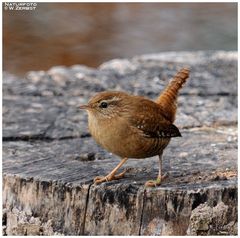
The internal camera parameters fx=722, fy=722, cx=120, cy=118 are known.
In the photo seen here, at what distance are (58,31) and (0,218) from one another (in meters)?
4.93

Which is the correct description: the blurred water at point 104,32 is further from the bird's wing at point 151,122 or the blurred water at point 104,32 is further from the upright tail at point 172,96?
the bird's wing at point 151,122

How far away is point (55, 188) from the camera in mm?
3613

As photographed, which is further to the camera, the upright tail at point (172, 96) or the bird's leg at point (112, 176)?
the upright tail at point (172, 96)

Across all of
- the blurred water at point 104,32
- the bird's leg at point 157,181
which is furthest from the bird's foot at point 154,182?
the blurred water at point 104,32

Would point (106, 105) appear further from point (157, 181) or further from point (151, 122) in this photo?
point (157, 181)

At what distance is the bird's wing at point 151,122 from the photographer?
3.74 metres

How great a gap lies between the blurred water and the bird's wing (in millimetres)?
4079

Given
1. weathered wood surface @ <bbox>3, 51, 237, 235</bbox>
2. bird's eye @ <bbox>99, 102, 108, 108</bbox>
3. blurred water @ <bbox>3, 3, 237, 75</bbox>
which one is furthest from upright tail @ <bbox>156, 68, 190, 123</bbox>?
blurred water @ <bbox>3, 3, 237, 75</bbox>

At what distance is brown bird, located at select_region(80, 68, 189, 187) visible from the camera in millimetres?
3664

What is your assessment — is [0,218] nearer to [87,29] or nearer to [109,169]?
[109,169]

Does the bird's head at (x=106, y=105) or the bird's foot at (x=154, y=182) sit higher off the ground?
the bird's head at (x=106, y=105)

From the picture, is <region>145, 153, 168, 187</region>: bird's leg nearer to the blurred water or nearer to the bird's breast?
the bird's breast

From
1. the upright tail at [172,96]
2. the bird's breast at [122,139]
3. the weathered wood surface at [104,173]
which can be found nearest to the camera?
the weathered wood surface at [104,173]

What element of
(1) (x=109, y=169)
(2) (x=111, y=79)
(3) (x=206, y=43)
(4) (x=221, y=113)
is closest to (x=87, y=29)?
(3) (x=206, y=43)
